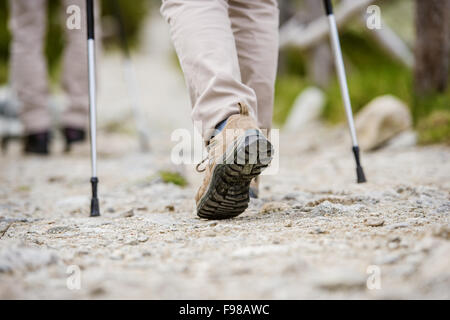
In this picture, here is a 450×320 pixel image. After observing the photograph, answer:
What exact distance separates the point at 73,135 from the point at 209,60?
7.97ft

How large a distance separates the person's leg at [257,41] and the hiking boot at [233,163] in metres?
0.36

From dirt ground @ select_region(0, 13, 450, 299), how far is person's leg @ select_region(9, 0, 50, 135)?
81 cm

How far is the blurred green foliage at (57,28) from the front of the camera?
9.26m

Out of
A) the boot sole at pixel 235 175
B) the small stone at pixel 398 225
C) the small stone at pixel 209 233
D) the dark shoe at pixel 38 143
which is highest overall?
the dark shoe at pixel 38 143

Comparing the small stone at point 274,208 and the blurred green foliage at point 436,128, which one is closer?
the small stone at point 274,208

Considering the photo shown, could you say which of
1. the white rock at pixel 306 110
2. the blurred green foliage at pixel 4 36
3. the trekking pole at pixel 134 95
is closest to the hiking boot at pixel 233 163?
the trekking pole at pixel 134 95

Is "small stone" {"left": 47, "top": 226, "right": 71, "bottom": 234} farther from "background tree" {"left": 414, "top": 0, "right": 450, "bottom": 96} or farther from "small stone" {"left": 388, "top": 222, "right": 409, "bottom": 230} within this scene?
"background tree" {"left": 414, "top": 0, "right": 450, "bottom": 96}

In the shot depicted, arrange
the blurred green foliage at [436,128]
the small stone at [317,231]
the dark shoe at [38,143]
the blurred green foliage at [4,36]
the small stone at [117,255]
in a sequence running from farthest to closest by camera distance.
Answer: the blurred green foliage at [4,36] → the dark shoe at [38,143] → the blurred green foliage at [436,128] → the small stone at [317,231] → the small stone at [117,255]

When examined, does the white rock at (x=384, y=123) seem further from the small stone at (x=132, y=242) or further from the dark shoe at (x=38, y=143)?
the dark shoe at (x=38, y=143)

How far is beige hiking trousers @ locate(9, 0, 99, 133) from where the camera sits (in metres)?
3.17
